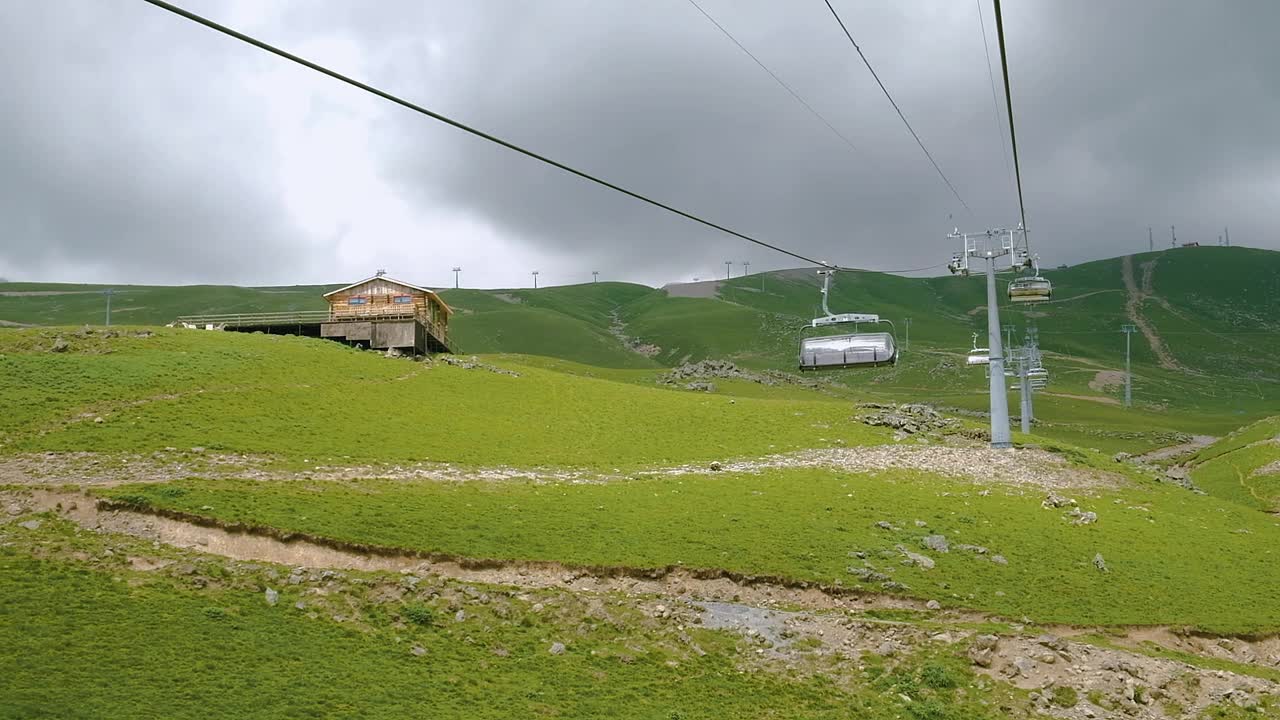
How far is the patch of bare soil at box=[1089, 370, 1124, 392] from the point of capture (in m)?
167

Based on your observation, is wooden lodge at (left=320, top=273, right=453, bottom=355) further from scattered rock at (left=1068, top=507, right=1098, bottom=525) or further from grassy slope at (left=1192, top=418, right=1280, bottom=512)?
grassy slope at (left=1192, top=418, right=1280, bottom=512)

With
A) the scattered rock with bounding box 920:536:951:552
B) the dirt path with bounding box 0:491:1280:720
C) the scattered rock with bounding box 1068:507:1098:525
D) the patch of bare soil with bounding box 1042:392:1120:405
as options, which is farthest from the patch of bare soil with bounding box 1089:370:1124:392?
the dirt path with bounding box 0:491:1280:720

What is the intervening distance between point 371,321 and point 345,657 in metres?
55.0

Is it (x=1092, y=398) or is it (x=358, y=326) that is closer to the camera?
(x=358, y=326)

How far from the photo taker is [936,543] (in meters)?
35.4

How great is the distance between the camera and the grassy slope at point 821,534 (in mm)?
30719

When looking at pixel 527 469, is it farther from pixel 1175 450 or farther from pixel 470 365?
pixel 1175 450

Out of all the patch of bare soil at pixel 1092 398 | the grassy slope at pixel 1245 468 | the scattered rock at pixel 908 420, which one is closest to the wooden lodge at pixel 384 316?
the scattered rock at pixel 908 420

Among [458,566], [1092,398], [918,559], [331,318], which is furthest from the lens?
[1092,398]

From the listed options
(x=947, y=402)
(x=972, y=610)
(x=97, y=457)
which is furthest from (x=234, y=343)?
(x=947, y=402)

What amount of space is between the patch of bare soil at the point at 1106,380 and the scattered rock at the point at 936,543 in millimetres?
144836

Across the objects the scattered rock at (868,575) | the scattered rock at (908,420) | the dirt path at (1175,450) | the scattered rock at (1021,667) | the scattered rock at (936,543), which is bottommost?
the dirt path at (1175,450)

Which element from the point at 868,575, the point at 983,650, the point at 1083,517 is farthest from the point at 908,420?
the point at 983,650

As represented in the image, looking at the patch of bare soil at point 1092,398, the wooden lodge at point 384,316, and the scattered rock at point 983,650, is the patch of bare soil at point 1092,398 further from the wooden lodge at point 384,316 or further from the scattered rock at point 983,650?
the scattered rock at point 983,650
